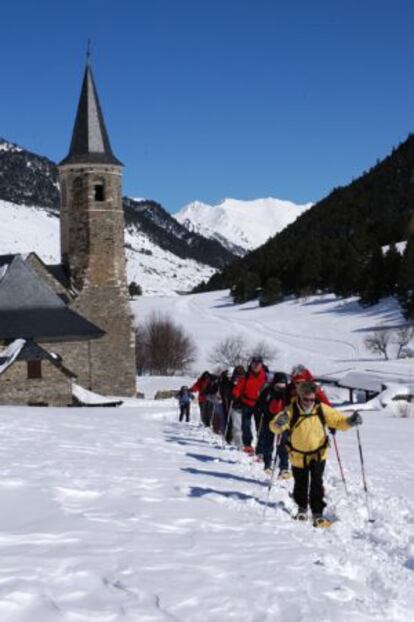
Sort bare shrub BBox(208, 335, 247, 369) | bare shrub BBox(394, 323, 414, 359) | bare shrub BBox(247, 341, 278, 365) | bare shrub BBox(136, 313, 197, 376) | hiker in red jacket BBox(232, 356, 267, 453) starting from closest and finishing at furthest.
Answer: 1. hiker in red jacket BBox(232, 356, 267, 453)
2. bare shrub BBox(247, 341, 278, 365)
3. bare shrub BBox(394, 323, 414, 359)
4. bare shrub BBox(208, 335, 247, 369)
5. bare shrub BBox(136, 313, 197, 376)

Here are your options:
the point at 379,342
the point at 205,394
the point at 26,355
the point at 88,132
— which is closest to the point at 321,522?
the point at 205,394

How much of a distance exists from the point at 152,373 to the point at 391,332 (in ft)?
61.8

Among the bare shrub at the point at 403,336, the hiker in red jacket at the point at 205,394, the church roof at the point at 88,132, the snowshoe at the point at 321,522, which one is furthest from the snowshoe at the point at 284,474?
the bare shrub at the point at 403,336

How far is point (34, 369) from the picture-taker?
3017cm

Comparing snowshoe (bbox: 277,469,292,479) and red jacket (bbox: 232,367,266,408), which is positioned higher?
red jacket (bbox: 232,367,266,408)

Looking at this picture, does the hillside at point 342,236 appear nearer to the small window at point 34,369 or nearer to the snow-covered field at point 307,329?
the snow-covered field at point 307,329

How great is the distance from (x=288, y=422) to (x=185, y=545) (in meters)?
2.19

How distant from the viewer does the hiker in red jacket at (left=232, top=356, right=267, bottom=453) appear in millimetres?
12492

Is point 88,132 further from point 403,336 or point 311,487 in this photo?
point 403,336

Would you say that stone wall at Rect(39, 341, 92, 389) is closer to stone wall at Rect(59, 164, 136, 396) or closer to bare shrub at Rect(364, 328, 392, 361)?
stone wall at Rect(59, 164, 136, 396)

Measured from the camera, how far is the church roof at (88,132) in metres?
38.4

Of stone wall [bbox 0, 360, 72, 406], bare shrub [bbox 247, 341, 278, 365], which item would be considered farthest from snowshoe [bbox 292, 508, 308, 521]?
bare shrub [bbox 247, 341, 278, 365]

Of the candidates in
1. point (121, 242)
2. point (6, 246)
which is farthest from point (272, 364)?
point (6, 246)

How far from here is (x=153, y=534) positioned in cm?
656
